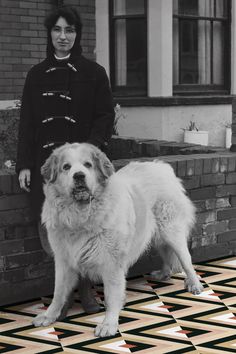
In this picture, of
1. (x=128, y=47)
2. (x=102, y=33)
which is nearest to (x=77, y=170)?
(x=102, y=33)

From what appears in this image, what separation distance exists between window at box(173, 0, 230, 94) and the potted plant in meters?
0.63

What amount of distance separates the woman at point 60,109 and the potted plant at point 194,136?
5776mm

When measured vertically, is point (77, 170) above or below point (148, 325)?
above

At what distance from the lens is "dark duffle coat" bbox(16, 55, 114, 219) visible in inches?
212

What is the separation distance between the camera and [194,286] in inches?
232

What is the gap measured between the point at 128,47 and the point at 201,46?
120cm

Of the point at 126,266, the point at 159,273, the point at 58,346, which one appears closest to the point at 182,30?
the point at 159,273

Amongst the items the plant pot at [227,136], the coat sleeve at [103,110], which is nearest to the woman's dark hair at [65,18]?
the coat sleeve at [103,110]

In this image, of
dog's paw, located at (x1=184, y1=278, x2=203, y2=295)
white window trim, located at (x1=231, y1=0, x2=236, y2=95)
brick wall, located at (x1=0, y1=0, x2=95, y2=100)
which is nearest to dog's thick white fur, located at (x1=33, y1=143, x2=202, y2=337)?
dog's paw, located at (x1=184, y1=278, x2=203, y2=295)

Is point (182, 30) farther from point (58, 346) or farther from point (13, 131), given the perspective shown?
point (58, 346)

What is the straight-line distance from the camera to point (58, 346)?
15.7ft

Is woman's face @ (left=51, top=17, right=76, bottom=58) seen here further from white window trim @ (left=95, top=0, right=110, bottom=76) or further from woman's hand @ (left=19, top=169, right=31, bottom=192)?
white window trim @ (left=95, top=0, right=110, bottom=76)

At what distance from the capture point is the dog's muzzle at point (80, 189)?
15.6ft

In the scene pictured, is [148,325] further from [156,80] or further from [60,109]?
[156,80]
